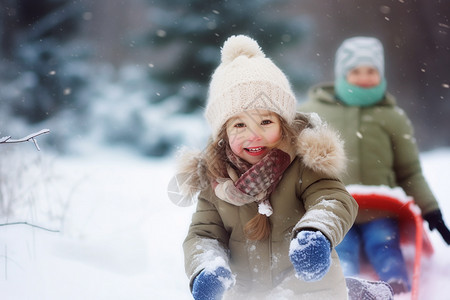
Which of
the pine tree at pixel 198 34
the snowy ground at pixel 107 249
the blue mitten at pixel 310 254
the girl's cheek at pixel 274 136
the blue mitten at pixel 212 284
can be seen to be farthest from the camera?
the pine tree at pixel 198 34

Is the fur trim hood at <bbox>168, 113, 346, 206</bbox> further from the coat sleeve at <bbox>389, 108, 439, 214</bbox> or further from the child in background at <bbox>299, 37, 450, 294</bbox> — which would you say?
the coat sleeve at <bbox>389, 108, 439, 214</bbox>

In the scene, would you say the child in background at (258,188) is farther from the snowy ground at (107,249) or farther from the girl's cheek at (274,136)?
the snowy ground at (107,249)

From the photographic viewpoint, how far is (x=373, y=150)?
295cm

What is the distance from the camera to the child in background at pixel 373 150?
2.53 metres

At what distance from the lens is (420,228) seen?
101 inches

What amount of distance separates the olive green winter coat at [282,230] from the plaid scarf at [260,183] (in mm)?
36

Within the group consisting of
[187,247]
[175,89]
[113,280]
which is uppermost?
[175,89]

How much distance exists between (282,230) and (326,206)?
22 cm

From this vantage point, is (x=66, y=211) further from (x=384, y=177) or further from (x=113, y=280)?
(x=384, y=177)

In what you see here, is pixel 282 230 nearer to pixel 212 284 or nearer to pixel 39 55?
pixel 212 284

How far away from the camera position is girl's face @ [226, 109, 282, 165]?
1538 mm

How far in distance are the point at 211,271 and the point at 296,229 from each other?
0.95ft

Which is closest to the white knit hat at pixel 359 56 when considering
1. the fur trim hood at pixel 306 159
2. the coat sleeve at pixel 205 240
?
the fur trim hood at pixel 306 159

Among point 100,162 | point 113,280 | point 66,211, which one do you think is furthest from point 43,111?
point 113,280
